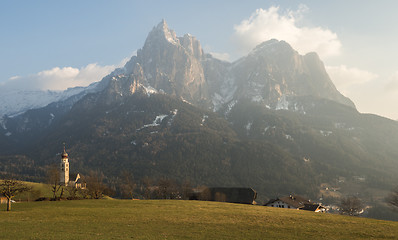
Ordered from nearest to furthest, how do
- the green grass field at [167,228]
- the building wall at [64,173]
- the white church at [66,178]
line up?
the green grass field at [167,228] → the white church at [66,178] → the building wall at [64,173]

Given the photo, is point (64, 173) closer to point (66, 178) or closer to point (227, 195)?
point (66, 178)

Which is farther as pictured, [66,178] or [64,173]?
[64,173]

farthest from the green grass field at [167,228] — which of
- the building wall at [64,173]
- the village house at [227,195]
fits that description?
the building wall at [64,173]

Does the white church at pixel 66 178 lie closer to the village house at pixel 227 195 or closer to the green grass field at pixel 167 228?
the village house at pixel 227 195

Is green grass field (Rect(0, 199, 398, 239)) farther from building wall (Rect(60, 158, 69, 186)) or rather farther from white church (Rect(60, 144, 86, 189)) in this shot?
building wall (Rect(60, 158, 69, 186))

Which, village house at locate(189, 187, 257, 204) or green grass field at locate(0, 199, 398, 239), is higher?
green grass field at locate(0, 199, 398, 239)

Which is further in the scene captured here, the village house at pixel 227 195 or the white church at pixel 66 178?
the white church at pixel 66 178

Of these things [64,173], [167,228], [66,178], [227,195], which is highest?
[167,228]

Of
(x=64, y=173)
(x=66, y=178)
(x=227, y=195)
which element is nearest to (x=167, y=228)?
(x=227, y=195)

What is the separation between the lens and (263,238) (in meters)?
39.4

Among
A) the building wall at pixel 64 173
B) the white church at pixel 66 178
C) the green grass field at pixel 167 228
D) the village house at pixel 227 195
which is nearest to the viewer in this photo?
→ the green grass field at pixel 167 228

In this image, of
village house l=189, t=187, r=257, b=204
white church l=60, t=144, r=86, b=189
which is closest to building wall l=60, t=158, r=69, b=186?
white church l=60, t=144, r=86, b=189

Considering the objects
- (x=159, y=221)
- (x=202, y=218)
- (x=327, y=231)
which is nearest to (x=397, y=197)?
(x=327, y=231)

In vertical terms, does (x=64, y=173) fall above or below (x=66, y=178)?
above
